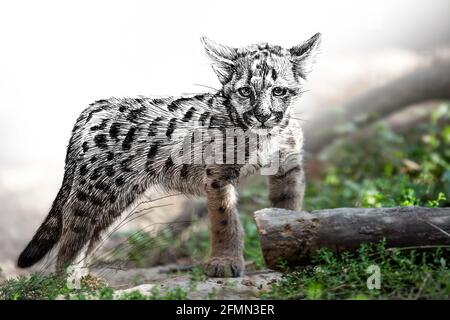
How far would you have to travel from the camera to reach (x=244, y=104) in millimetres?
4648

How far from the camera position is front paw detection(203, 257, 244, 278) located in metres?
4.91

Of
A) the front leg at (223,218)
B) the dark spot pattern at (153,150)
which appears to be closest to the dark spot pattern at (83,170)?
the dark spot pattern at (153,150)

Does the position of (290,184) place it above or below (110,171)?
below

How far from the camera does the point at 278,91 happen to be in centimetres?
462

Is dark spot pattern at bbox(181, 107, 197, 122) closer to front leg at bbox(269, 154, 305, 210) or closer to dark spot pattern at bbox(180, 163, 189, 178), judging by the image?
dark spot pattern at bbox(180, 163, 189, 178)

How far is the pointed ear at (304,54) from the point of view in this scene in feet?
15.8

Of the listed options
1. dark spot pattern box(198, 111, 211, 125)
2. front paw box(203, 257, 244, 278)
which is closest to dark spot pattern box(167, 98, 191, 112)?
dark spot pattern box(198, 111, 211, 125)

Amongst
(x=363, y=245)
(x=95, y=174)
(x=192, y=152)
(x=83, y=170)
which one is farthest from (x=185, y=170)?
(x=363, y=245)

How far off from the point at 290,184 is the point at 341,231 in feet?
3.67

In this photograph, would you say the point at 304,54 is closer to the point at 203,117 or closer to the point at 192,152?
the point at 203,117

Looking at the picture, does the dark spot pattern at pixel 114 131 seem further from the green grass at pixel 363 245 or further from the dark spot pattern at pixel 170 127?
the green grass at pixel 363 245

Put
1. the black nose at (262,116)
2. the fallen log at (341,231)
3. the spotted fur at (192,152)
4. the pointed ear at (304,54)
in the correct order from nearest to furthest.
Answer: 1. the fallen log at (341,231)
2. the black nose at (262,116)
3. the spotted fur at (192,152)
4. the pointed ear at (304,54)

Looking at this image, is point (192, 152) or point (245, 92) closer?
point (245, 92)
